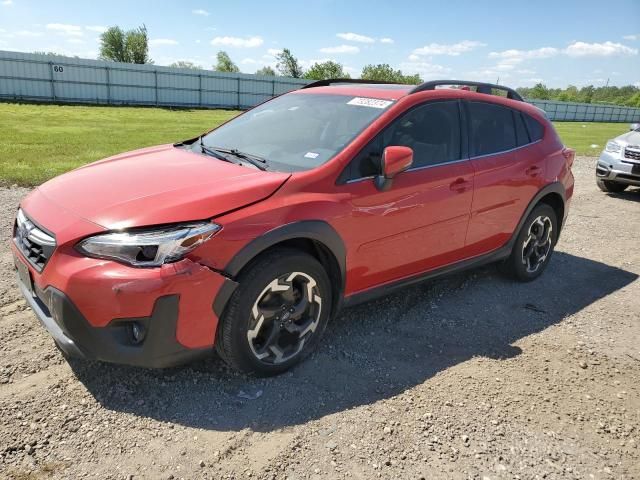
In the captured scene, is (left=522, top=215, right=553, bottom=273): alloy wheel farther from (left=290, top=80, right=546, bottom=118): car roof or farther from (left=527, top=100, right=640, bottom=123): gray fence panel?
(left=527, top=100, right=640, bottom=123): gray fence panel

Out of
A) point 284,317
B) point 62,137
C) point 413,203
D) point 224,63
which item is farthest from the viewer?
point 224,63

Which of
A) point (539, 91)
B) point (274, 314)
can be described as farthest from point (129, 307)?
point (539, 91)

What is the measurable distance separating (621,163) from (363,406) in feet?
30.0

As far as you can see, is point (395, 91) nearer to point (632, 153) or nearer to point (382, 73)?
point (632, 153)

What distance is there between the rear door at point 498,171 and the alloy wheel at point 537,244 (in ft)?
1.30

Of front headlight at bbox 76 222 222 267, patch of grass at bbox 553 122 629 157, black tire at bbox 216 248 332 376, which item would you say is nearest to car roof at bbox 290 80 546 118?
black tire at bbox 216 248 332 376

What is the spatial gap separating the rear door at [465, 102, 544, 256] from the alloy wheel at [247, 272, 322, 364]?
167 centimetres

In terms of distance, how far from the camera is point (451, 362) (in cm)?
359

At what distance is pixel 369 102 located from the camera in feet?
12.5

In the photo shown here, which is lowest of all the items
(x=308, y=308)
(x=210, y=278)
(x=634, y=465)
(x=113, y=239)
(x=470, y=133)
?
(x=634, y=465)

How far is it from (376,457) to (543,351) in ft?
6.13

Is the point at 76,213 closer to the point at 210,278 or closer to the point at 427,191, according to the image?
the point at 210,278

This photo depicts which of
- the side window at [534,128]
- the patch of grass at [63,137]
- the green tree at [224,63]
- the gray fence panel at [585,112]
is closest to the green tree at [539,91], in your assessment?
the gray fence panel at [585,112]

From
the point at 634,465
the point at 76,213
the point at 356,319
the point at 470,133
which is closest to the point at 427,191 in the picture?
the point at 470,133
